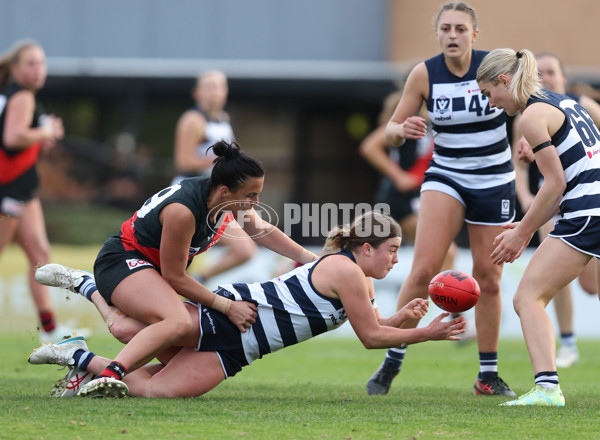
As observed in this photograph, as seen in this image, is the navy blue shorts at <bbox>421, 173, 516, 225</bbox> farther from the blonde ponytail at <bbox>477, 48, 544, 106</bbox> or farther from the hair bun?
the hair bun

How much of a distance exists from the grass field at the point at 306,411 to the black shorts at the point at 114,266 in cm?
74

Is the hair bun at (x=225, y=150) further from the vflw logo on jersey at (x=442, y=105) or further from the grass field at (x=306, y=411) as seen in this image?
the vflw logo on jersey at (x=442, y=105)

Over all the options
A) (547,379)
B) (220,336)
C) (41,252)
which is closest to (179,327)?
(220,336)

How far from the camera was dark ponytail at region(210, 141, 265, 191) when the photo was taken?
17.6ft

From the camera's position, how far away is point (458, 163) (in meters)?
6.28

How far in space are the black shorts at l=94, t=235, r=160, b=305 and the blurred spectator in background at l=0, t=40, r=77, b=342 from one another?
10.6 feet

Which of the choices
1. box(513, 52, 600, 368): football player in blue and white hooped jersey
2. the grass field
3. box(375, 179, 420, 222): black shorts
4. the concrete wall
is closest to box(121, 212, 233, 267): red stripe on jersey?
the grass field

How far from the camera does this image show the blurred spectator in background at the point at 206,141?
1005 centimetres

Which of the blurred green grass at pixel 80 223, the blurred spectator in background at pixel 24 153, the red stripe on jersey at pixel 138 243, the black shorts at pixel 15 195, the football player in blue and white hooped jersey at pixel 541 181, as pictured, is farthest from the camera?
the blurred green grass at pixel 80 223

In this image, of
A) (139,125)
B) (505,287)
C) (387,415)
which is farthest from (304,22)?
(387,415)

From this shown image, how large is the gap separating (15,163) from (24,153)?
131mm

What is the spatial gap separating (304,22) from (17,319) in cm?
1163

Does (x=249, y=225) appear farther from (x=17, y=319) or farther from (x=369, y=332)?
(x=17, y=319)

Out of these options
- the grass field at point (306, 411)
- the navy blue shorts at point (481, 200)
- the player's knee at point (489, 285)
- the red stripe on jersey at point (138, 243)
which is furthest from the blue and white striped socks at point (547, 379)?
the red stripe on jersey at point (138, 243)
